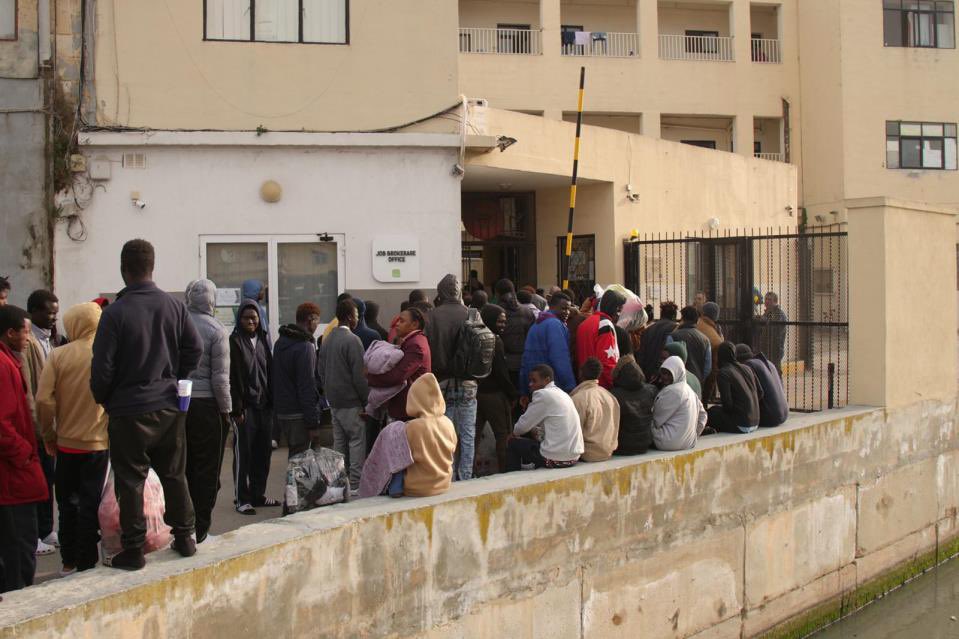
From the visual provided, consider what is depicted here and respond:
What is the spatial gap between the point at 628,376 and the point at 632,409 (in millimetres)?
284

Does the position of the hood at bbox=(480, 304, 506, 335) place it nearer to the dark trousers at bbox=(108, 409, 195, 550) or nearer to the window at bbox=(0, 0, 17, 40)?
the dark trousers at bbox=(108, 409, 195, 550)

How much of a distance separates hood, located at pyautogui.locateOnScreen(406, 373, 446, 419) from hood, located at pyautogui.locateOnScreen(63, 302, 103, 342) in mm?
1991

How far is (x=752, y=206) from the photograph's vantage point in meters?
18.9

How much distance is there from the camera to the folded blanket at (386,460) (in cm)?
623

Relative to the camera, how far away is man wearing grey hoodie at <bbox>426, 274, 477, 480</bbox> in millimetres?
7793

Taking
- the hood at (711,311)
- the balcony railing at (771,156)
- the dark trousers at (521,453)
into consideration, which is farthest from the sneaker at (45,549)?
the balcony railing at (771,156)

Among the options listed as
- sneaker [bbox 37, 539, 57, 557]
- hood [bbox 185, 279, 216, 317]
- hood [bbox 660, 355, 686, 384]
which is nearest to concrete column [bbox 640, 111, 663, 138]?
hood [bbox 660, 355, 686, 384]

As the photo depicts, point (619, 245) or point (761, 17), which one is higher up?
point (761, 17)

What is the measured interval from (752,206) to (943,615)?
10.1 m

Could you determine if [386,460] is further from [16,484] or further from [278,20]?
[278,20]

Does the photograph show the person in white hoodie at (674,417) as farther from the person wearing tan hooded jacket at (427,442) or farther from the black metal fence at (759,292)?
the black metal fence at (759,292)

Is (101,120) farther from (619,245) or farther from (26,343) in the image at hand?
(619,245)

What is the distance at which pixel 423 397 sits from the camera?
638 centimetres

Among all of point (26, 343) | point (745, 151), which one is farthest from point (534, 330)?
point (745, 151)
